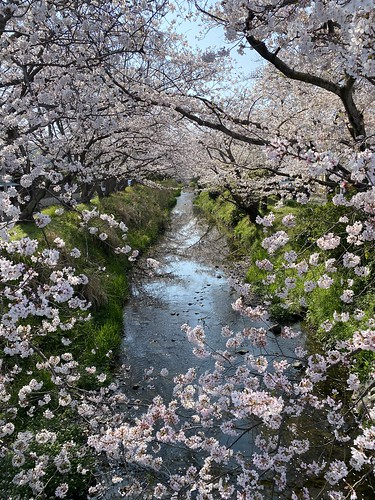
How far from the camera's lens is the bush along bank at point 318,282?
4.49 meters

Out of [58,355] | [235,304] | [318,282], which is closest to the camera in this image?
[318,282]

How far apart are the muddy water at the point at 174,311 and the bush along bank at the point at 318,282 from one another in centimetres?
81

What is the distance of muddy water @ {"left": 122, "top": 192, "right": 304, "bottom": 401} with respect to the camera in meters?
7.91

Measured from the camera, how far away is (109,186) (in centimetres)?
2073

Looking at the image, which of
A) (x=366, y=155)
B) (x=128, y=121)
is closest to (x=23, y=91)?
(x=128, y=121)

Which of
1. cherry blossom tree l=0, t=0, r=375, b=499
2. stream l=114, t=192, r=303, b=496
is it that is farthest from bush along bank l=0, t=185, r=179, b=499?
stream l=114, t=192, r=303, b=496

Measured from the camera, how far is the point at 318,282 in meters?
4.11

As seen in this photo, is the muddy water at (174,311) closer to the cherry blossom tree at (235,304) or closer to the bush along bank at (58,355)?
the bush along bank at (58,355)

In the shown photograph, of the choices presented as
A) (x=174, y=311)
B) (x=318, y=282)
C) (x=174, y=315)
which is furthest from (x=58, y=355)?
(x=318, y=282)

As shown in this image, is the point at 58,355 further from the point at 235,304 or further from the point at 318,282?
the point at 318,282

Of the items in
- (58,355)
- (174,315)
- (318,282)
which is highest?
(318,282)

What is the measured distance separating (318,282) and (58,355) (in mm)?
5161

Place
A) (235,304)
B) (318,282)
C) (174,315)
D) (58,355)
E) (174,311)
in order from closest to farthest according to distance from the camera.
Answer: (318,282)
(235,304)
(58,355)
(174,315)
(174,311)

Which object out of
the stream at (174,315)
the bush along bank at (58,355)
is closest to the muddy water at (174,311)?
the stream at (174,315)
